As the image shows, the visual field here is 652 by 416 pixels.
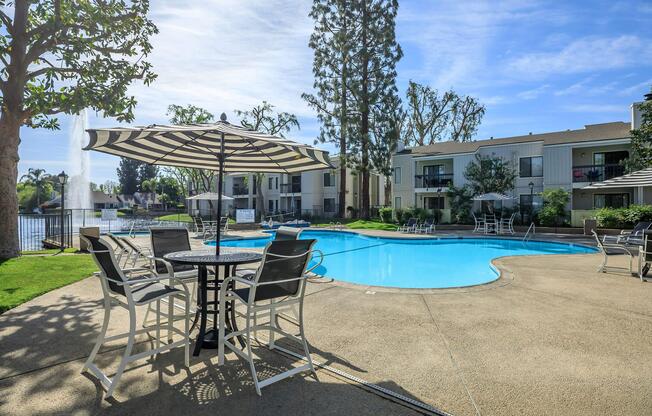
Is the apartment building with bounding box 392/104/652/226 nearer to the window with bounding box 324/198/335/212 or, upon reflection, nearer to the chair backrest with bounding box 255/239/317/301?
the window with bounding box 324/198/335/212

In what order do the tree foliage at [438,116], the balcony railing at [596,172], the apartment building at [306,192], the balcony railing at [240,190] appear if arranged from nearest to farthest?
the balcony railing at [596,172] < the apartment building at [306,192] < the tree foliage at [438,116] < the balcony railing at [240,190]

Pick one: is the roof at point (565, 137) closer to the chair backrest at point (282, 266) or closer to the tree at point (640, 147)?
the tree at point (640, 147)

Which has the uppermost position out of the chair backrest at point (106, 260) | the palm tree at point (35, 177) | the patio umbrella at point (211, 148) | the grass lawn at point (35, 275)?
the palm tree at point (35, 177)

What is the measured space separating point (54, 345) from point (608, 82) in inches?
784

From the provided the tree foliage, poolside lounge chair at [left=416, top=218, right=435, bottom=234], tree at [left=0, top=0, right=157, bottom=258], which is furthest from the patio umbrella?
the tree foliage

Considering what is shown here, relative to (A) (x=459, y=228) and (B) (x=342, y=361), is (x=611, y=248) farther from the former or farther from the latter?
(A) (x=459, y=228)

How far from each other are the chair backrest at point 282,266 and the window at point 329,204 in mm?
31323

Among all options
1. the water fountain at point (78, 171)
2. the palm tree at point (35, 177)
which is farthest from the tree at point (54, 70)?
the palm tree at point (35, 177)

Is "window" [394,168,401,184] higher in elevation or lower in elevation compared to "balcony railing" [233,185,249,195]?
higher

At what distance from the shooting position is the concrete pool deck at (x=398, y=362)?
8.04ft

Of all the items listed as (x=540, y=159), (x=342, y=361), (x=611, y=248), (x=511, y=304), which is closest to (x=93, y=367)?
(x=342, y=361)

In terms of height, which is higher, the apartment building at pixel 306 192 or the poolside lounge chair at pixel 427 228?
the apartment building at pixel 306 192

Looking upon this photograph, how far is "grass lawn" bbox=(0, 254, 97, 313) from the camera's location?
510 centimetres

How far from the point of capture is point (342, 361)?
3.17m
